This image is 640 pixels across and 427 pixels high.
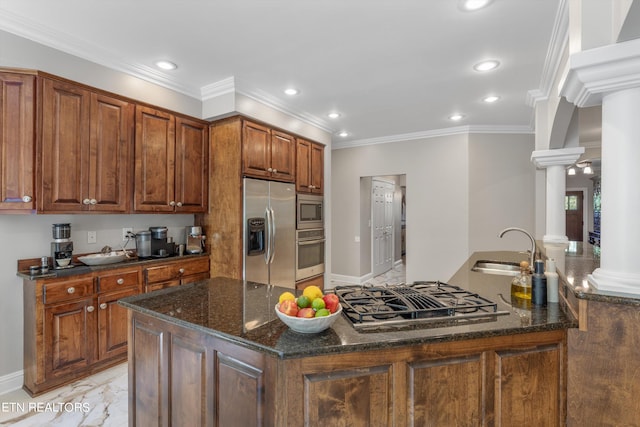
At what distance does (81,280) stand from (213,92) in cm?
217

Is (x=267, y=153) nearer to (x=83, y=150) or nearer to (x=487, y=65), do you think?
(x=83, y=150)

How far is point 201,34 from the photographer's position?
2.42 meters

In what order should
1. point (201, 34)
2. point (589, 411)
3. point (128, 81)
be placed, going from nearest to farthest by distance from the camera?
point (589, 411) → point (201, 34) → point (128, 81)

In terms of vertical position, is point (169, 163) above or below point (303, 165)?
below

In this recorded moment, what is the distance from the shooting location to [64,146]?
2.49 metres

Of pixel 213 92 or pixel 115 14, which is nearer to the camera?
pixel 115 14

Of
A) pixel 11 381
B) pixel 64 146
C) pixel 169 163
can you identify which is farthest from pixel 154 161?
pixel 11 381

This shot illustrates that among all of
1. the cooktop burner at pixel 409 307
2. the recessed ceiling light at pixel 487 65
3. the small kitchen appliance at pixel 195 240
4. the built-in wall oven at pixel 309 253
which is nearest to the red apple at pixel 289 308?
the cooktop burner at pixel 409 307

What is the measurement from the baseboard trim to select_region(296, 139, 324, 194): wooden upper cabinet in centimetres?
314

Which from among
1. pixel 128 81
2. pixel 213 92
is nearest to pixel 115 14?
pixel 128 81

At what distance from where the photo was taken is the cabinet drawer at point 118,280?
105 inches

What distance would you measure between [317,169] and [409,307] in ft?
11.4

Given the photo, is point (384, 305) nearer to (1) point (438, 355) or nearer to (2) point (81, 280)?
(1) point (438, 355)

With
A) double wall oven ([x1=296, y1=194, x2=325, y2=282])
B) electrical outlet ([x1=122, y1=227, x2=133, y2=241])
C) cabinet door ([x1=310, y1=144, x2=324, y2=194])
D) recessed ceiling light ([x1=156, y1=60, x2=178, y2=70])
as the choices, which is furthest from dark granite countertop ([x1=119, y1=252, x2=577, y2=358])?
cabinet door ([x1=310, y1=144, x2=324, y2=194])
